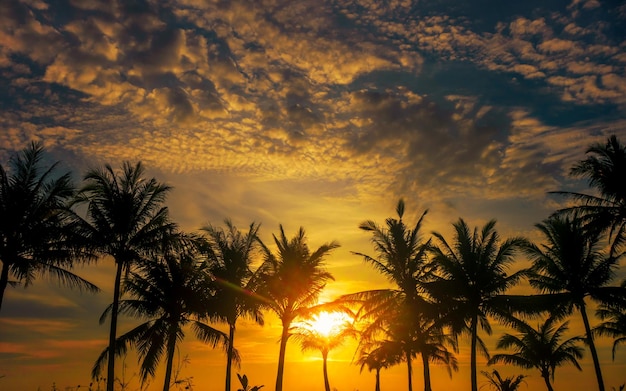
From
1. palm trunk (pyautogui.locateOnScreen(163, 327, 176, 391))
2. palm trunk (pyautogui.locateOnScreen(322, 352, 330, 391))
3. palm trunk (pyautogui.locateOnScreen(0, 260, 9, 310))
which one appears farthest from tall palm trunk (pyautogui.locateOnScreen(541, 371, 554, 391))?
palm trunk (pyautogui.locateOnScreen(0, 260, 9, 310))

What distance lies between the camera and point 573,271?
23.7 metres

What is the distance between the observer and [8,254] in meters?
17.4

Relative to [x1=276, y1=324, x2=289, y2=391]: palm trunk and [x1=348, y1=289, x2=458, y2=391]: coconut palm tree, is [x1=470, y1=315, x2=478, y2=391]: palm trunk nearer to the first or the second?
[x1=348, y1=289, x2=458, y2=391]: coconut palm tree

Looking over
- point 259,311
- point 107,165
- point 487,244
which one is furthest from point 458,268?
point 107,165

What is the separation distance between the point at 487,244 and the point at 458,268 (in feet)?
6.67

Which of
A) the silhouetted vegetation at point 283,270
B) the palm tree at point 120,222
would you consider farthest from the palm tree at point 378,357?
the palm tree at point 120,222

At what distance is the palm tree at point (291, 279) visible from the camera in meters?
25.2

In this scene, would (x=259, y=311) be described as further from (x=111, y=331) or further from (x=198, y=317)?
(x=111, y=331)

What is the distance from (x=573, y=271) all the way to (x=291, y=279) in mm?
15104

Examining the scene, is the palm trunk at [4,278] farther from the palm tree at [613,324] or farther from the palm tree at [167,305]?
the palm tree at [613,324]

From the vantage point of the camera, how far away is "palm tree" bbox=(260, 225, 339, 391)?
2517 centimetres

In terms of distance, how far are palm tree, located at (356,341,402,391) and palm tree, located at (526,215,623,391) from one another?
389 inches

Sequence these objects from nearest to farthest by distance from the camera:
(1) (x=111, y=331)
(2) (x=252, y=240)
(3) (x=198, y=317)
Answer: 1. (1) (x=111, y=331)
2. (3) (x=198, y=317)
3. (2) (x=252, y=240)

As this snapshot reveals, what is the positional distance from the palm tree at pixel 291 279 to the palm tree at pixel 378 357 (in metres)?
6.34
